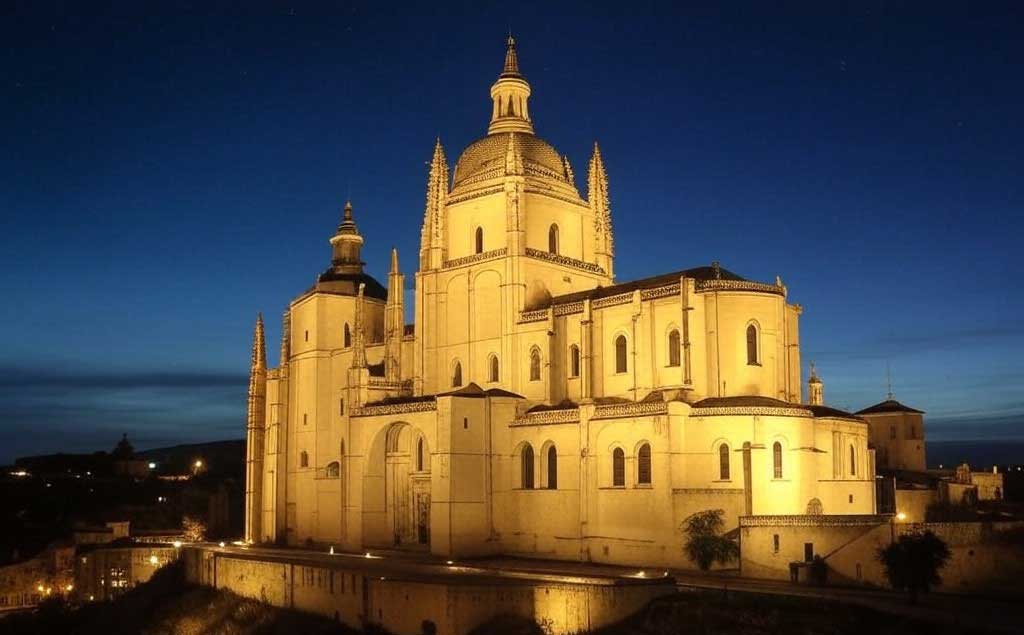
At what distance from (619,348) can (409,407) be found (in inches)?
437

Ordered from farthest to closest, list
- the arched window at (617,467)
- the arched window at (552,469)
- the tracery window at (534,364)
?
1. the tracery window at (534,364)
2. the arched window at (552,469)
3. the arched window at (617,467)

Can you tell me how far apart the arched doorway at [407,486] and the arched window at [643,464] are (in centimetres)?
1254

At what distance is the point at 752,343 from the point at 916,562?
688 inches

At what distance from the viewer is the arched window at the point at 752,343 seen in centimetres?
5031

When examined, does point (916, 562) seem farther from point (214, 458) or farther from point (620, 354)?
point (214, 458)

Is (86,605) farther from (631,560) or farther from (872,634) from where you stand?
(872,634)

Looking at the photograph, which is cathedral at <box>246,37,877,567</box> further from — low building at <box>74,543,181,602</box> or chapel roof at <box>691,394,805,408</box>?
low building at <box>74,543,181,602</box>

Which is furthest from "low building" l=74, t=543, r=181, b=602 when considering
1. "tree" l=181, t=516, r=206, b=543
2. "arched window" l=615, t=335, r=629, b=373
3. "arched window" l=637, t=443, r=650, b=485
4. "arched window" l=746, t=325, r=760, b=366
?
"arched window" l=746, t=325, r=760, b=366

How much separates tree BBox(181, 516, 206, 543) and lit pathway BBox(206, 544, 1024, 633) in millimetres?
20950

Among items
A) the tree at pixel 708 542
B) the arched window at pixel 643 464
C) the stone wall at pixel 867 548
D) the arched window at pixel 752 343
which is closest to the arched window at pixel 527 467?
the arched window at pixel 643 464

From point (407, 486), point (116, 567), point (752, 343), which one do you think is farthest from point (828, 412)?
point (116, 567)

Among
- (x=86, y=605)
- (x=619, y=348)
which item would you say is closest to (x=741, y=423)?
(x=619, y=348)

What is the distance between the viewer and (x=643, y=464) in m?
47.7

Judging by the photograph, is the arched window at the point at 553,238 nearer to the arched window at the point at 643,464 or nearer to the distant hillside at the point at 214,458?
the arched window at the point at 643,464
